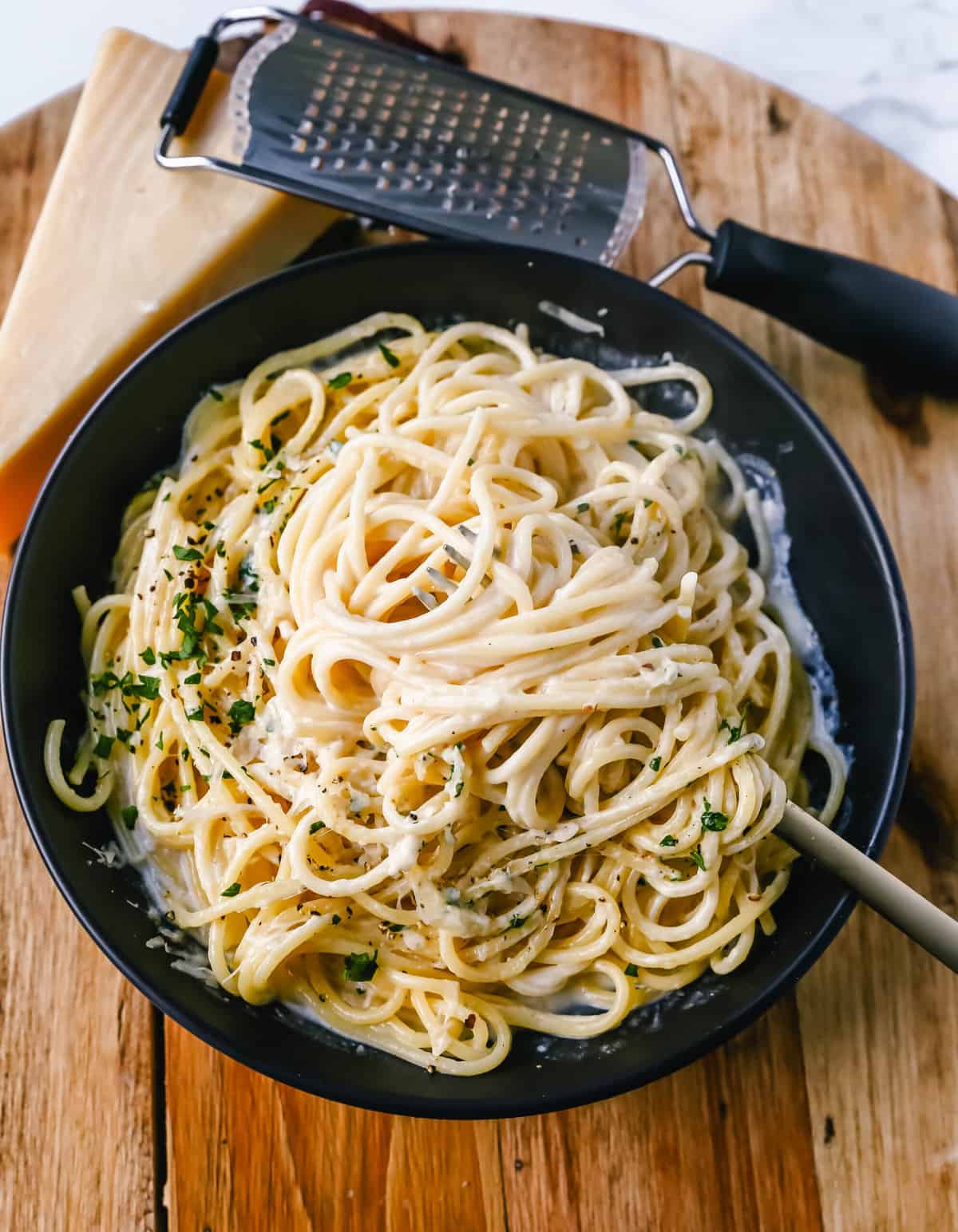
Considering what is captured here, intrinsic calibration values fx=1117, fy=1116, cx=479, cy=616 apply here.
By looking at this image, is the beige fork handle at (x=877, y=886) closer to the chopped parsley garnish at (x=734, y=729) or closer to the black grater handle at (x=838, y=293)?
the chopped parsley garnish at (x=734, y=729)

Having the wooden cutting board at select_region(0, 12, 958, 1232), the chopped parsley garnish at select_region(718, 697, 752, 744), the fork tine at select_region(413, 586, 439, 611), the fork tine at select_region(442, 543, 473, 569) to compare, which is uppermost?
the fork tine at select_region(442, 543, 473, 569)

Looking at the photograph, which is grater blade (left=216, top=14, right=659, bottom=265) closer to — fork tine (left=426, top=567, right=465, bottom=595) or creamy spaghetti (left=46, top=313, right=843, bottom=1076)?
creamy spaghetti (left=46, top=313, right=843, bottom=1076)

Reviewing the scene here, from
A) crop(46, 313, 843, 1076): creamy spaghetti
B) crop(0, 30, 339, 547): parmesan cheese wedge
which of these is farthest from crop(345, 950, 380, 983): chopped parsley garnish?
crop(0, 30, 339, 547): parmesan cheese wedge

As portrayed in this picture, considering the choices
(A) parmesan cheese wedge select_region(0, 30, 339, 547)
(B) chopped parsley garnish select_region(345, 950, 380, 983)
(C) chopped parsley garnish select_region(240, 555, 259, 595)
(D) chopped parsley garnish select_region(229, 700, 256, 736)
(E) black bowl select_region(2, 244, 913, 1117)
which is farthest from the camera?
(A) parmesan cheese wedge select_region(0, 30, 339, 547)

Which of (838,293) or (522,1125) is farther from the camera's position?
(838,293)

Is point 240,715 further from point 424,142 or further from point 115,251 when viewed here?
point 424,142

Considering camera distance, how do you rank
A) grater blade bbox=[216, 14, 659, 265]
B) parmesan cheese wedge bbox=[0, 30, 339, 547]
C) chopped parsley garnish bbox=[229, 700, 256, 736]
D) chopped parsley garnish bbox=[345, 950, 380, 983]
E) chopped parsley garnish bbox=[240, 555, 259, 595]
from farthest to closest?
grater blade bbox=[216, 14, 659, 265] < parmesan cheese wedge bbox=[0, 30, 339, 547] < chopped parsley garnish bbox=[240, 555, 259, 595] < chopped parsley garnish bbox=[229, 700, 256, 736] < chopped parsley garnish bbox=[345, 950, 380, 983]

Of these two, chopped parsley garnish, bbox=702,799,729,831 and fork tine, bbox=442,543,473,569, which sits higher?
fork tine, bbox=442,543,473,569

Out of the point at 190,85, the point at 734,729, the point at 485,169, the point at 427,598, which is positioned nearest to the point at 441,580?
the point at 427,598

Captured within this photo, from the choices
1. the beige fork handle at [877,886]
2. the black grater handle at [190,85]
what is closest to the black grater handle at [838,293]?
the beige fork handle at [877,886]
